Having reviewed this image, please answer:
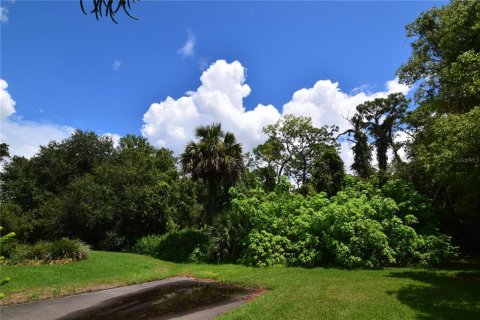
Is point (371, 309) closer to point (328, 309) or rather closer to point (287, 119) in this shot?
point (328, 309)

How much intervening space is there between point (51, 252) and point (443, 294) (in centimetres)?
1539

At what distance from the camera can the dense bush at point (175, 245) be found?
61.6 ft

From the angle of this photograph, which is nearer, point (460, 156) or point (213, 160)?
point (460, 156)

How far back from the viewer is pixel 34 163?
30.8 m

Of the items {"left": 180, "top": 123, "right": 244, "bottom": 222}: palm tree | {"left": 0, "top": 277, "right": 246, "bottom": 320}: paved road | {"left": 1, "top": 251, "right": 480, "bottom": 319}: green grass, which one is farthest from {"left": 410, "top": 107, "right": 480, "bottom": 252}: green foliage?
{"left": 180, "top": 123, "right": 244, "bottom": 222}: palm tree

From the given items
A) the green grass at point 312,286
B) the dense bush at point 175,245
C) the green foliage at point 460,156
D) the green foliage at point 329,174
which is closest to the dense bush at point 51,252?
the green grass at point 312,286

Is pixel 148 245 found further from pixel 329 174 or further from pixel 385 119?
pixel 385 119

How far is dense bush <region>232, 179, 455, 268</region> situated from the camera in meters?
13.7

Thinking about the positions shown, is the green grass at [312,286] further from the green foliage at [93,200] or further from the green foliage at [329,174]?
the green foliage at [329,174]

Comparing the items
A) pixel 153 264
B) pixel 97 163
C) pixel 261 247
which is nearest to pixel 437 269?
pixel 261 247

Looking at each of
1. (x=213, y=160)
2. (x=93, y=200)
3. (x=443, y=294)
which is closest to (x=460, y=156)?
(x=443, y=294)

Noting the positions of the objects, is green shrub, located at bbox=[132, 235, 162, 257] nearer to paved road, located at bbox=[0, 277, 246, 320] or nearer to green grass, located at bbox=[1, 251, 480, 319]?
green grass, located at bbox=[1, 251, 480, 319]

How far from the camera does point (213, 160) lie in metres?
19.4

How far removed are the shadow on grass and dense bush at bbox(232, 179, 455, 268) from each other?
5.69ft
